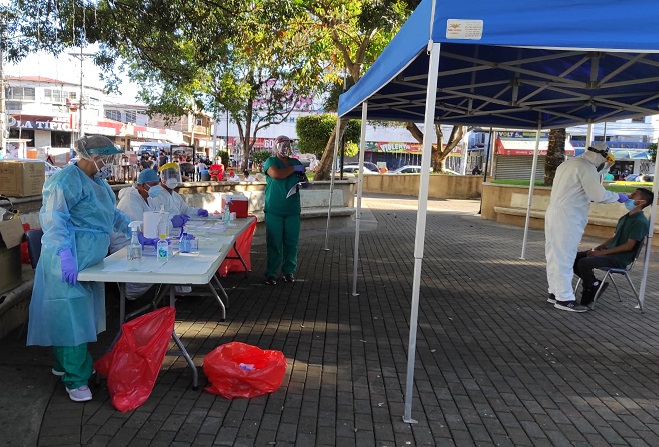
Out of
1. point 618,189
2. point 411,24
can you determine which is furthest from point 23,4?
point 618,189

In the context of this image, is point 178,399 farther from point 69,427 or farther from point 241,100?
point 241,100

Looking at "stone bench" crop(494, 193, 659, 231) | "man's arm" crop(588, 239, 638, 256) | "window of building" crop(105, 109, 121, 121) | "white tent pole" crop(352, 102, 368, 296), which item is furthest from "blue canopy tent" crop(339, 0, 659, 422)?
"window of building" crop(105, 109, 121, 121)

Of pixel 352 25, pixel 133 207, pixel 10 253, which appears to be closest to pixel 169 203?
pixel 133 207

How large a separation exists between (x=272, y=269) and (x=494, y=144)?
28.7 metres

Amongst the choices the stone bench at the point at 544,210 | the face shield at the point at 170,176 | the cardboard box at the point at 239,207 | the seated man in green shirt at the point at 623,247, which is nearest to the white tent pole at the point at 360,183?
the cardboard box at the point at 239,207

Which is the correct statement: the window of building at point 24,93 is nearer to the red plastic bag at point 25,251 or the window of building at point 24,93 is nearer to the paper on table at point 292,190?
the paper on table at point 292,190

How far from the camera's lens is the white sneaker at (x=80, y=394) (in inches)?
132

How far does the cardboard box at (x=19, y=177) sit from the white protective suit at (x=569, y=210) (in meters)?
5.81

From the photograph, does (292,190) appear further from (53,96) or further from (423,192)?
(53,96)

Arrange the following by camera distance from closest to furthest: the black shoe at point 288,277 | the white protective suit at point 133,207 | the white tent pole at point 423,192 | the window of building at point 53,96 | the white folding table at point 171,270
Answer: the white tent pole at point 423,192 → the white folding table at point 171,270 → the white protective suit at point 133,207 → the black shoe at point 288,277 → the window of building at point 53,96

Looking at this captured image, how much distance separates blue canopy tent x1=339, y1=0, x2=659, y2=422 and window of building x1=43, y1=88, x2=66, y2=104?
45.5 metres

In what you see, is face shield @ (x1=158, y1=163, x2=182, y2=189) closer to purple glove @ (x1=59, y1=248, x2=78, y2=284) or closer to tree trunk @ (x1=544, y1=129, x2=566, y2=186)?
purple glove @ (x1=59, y1=248, x2=78, y2=284)

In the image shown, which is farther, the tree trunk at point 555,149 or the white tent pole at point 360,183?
the tree trunk at point 555,149

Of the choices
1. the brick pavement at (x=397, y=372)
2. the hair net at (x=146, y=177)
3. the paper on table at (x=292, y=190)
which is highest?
the hair net at (x=146, y=177)
